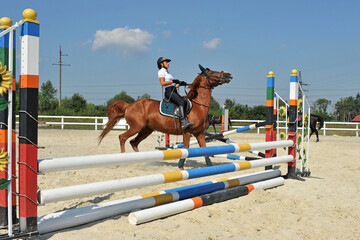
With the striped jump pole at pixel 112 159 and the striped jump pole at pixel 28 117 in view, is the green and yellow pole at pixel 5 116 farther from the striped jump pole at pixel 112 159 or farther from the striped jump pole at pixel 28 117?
the striped jump pole at pixel 112 159

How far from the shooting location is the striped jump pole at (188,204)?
3.10m

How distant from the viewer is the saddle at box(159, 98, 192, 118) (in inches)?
274

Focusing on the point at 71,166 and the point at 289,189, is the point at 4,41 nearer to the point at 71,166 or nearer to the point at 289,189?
the point at 71,166

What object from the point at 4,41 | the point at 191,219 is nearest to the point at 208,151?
the point at 191,219

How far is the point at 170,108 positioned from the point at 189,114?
44 centimetres

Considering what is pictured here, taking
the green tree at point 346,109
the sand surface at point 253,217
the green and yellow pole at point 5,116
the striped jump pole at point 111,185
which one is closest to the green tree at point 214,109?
the sand surface at point 253,217

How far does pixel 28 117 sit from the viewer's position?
8.34 ft

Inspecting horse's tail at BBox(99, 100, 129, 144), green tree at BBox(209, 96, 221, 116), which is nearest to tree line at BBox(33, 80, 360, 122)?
green tree at BBox(209, 96, 221, 116)

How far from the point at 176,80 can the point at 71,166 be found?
422 cm

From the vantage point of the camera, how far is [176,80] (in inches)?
264

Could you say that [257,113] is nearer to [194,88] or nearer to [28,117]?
[194,88]

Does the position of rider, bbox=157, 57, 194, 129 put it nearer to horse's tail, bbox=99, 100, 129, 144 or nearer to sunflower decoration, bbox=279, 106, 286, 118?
horse's tail, bbox=99, 100, 129, 144

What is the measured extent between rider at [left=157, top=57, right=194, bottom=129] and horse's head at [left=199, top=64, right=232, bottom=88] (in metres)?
0.52

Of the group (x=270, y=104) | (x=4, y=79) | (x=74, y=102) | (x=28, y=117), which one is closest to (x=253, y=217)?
(x=28, y=117)
